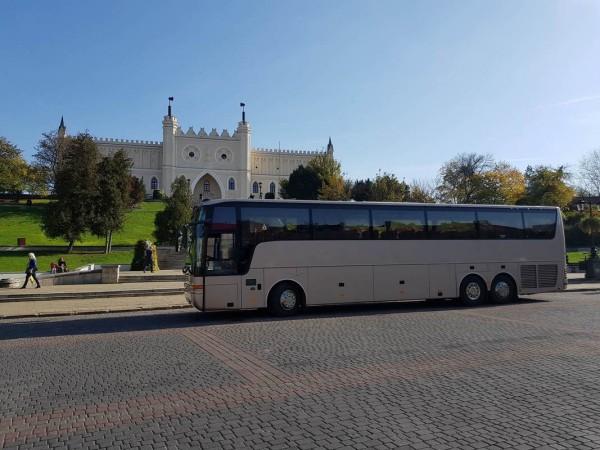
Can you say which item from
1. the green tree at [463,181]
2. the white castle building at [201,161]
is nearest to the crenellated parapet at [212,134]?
the white castle building at [201,161]

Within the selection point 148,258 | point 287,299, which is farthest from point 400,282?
point 148,258

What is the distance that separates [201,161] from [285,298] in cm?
10862

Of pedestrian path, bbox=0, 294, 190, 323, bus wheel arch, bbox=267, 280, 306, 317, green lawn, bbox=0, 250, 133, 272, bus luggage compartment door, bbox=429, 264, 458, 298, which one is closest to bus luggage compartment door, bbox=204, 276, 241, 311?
bus wheel arch, bbox=267, 280, 306, 317

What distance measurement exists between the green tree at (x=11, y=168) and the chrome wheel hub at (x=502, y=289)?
69.1 meters

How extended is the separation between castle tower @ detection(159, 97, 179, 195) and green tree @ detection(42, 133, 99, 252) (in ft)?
242

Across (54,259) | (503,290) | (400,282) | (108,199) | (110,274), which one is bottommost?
(503,290)

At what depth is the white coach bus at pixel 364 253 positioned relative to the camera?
13852 mm

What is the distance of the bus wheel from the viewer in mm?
17250

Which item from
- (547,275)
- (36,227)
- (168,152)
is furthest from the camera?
(168,152)

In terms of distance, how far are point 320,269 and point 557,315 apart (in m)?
6.66

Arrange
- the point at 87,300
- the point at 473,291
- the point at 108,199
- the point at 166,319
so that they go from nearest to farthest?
the point at 166,319
the point at 473,291
the point at 87,300
the point at 108,199

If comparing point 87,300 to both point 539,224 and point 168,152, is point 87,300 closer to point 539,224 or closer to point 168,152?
point 539,224

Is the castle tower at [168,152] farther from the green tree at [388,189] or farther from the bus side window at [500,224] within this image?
the bus side window at [500,224]

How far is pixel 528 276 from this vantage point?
17609 mm
